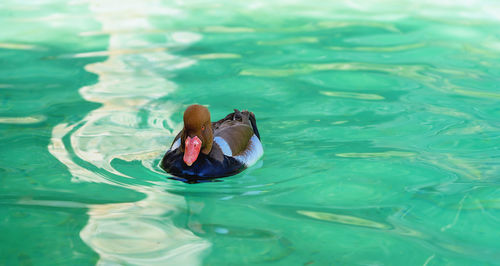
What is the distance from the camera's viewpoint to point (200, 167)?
5852 millimetres

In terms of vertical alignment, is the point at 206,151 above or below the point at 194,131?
below

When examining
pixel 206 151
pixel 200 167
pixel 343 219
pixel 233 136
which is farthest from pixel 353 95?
pixel 343 219

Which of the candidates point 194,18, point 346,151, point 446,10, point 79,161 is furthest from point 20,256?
point 446,10

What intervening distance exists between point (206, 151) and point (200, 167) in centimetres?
16

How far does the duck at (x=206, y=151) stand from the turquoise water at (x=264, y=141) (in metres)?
0.12

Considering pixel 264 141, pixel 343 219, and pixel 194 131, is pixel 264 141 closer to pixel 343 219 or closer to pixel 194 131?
pixel 194 131

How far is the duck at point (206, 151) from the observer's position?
18.9 feet

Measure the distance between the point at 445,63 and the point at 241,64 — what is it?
10.4 feet

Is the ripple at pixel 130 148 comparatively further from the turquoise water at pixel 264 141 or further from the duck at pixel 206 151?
the duck at pixel 206 151

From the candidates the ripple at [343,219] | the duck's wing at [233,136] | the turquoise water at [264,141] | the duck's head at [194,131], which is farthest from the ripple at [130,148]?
the ripple at [343,219]

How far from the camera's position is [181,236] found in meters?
5.08

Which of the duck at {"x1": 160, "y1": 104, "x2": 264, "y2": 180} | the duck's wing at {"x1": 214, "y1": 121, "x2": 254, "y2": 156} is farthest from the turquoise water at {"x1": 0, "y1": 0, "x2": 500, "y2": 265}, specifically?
the duck's wing at {"x1": 214, "y1": 121, "x2": 254, "y2": 156}

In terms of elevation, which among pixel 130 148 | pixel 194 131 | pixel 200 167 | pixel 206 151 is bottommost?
pixel 130 148

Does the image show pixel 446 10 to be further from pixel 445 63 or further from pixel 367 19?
pixel 445 63
